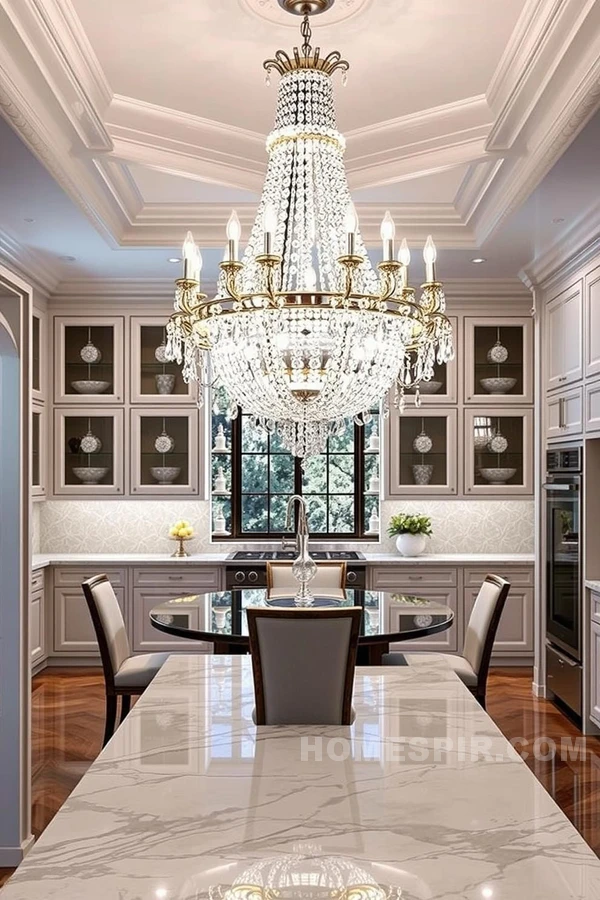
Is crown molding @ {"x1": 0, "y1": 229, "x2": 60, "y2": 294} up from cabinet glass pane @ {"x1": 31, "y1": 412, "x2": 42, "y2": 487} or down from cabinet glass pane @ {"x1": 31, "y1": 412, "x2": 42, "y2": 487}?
up

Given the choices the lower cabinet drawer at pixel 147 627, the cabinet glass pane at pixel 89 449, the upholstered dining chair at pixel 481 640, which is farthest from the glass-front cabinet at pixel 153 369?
the upholstered dining chair at pixel 481 640

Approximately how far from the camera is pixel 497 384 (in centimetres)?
609

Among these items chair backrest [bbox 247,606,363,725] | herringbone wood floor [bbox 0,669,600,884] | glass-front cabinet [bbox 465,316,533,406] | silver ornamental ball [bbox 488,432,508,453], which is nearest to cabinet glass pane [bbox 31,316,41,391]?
herringbone wood floor [bbox 0,669,600,884]

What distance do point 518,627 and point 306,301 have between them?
3.82 m

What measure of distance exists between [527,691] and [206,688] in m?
3.69

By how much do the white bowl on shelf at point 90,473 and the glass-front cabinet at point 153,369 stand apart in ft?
1.87

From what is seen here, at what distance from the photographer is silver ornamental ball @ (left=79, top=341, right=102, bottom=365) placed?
6098 mm

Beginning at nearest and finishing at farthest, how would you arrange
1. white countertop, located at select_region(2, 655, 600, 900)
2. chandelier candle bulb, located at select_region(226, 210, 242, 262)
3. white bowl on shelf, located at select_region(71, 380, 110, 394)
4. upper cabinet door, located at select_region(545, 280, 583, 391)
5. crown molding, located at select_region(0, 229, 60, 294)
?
white countertop, located at select_region(2, 655, 600, 900) → chandelier candle bulb, located at select_region(226, 210, 242, 262) → upper cabinet door, located at select_region(545, 280, 583, 391) → crown molding, located at select_region(0, 229, 60, 294) → white bowl on shelf, located at select_region(71, 380, 110, 394)

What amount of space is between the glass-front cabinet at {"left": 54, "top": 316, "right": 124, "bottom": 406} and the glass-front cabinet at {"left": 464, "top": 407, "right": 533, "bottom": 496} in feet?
8.63

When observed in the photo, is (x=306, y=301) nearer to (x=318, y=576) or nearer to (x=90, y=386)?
(x=318, y=576)

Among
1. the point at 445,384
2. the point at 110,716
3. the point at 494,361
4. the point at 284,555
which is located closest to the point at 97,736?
the point at 110,716

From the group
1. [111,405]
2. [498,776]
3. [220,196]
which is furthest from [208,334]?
[111,405]

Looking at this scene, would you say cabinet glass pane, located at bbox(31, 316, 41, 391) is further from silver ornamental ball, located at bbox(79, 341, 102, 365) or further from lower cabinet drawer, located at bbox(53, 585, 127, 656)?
lower cabinet drawer, located at bbox(53, 585, 127, 656)

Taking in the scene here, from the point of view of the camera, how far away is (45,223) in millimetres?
4559
